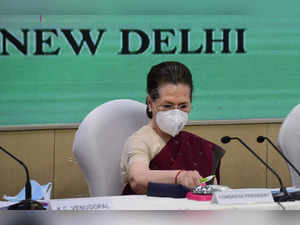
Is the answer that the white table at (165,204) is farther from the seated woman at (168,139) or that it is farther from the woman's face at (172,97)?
the woman's face at (172,97)

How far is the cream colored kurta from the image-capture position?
186 centimetres

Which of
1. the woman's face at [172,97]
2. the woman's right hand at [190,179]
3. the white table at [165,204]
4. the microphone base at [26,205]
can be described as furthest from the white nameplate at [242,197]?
the woman's face at [172,97]

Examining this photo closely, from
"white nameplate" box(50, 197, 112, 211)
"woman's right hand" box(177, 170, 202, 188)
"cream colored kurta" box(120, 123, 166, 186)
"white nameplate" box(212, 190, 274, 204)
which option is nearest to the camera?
"white nameplate" box(50, 197, 112, 211)

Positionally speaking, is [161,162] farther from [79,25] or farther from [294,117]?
[79,25]

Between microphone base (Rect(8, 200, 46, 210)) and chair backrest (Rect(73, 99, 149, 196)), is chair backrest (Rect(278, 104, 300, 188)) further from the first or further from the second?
microphone base (Rect(8, 200, 46, 210))

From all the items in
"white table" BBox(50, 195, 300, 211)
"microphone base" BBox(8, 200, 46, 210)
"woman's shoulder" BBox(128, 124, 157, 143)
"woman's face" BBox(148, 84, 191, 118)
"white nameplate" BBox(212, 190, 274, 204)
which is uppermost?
"woman's face" BBox(148, 84, 191, 118)

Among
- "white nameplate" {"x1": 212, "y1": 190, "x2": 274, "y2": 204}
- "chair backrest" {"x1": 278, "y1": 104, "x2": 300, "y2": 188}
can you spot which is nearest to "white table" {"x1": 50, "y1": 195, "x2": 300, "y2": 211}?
"white nameplate" {"x1": 212, "y1": 190, "x2": 274, "y2": 204}

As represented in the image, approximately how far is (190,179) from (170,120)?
0.31 m

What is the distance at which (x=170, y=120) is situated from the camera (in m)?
1.90

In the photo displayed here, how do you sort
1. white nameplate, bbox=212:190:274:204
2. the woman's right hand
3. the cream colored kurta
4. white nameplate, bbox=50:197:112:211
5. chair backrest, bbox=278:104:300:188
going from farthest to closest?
chair backrest, bbox=278:104:300:188 < the cream colored kurta < the woman's right hand < white nameplate, bbox=212:190:274:204 < white nameplate, bbox=50:197:112:211

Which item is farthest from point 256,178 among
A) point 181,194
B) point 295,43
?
point 181,194

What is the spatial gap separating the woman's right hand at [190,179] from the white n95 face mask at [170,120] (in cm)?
25

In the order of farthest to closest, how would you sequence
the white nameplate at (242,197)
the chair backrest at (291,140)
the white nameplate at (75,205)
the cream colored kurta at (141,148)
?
the chair backrest at (291,140), the cream colored kurta at (141,148), the white nameplate at (242,197), the white nameplate at (75,205)

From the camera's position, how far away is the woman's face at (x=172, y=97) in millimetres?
1924
